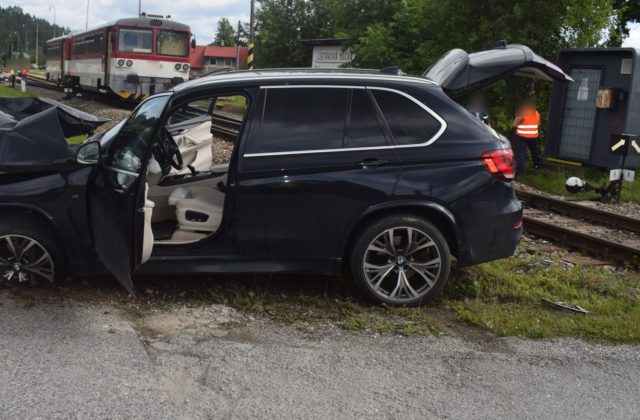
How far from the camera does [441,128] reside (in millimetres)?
5363

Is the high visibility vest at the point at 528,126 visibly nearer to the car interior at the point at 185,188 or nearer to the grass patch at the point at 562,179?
the grass patch at the point at 562,179

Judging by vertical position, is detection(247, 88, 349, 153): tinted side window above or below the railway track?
above

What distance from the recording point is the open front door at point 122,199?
16.1 ft

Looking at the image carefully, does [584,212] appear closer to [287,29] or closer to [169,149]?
[169,149]

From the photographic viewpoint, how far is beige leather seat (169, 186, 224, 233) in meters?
5.74

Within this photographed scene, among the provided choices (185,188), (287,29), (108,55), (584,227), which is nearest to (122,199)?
(185,188)

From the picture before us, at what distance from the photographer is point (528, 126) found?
44.5 ft

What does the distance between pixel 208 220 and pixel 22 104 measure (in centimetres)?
272

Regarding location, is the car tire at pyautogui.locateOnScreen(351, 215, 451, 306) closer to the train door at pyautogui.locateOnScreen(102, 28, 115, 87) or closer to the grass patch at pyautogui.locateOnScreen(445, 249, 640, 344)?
the grass patch at pyautogui.locateOnScreen(445, 249, 640, 344)

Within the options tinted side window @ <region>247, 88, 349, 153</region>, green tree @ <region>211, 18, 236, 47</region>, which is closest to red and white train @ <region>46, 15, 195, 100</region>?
tinted side window @ <region>247, 88, 349, 153</region>

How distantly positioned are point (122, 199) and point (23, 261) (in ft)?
3.17

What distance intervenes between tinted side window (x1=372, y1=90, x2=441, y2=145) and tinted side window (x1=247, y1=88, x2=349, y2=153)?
31 cm

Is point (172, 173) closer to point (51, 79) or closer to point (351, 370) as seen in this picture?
point (351, 370)

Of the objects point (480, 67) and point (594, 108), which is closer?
point (480, 67)
